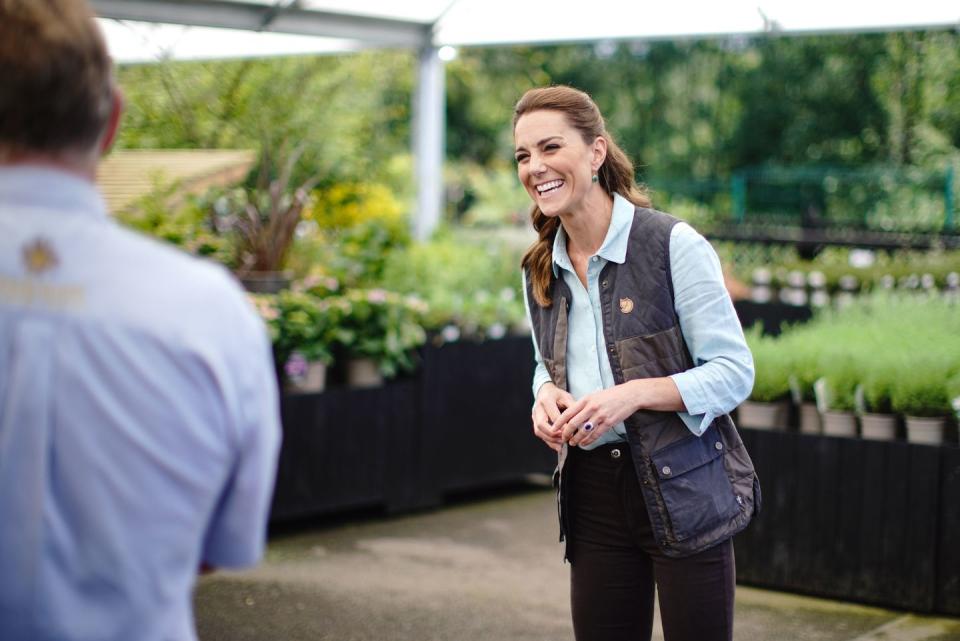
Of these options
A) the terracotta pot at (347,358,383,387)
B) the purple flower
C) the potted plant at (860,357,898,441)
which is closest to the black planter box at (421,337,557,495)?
the terracotta pot at (347,358,383,387)

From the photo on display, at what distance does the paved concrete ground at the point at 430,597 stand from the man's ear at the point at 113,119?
337 cm

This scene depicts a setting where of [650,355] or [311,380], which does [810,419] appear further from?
[650,355]

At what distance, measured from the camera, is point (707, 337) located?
2.56 meters

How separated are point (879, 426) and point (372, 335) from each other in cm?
262

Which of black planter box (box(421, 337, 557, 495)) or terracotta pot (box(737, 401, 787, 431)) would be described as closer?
terracotta pot (box(737, 401, 787, 431))

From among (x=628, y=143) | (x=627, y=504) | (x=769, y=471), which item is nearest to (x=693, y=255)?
(x=627, y=504)

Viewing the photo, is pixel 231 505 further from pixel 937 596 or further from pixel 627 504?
pixel 937 596

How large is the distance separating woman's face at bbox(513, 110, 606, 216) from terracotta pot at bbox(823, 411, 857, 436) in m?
2.68

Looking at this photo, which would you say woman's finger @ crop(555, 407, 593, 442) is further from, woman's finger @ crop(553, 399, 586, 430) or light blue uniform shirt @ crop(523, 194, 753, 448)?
light blue uniform shirt @ crop(523, 194, 753, 448)

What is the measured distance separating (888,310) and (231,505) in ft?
18.9

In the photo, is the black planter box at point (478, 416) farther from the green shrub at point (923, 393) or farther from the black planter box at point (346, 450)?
the green shrub at point (923, 393)

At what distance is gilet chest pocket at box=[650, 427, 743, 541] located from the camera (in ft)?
8.26

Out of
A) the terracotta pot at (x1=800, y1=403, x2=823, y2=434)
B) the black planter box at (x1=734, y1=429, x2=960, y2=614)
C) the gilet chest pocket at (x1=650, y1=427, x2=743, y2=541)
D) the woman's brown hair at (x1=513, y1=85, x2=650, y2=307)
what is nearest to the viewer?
the gilet chest pocket at (x1=650, y1=427, x2=743, y2=541)

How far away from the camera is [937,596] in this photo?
4676 mm
